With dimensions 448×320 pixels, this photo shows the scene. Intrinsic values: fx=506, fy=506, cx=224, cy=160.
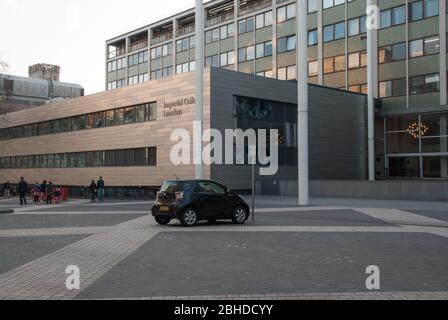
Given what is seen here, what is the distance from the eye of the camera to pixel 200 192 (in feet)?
51.0

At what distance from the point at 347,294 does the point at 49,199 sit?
95.7 ft

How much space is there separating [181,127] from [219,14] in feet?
97.8

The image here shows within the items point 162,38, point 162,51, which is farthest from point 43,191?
point 162,38

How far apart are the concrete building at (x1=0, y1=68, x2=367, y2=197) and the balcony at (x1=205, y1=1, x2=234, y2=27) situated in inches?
824

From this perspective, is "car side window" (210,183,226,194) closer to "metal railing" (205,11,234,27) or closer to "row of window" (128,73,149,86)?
"metal railing" (205,11,234,27)

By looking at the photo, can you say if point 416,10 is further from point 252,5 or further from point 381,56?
point 252,5

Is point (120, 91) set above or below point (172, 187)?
above

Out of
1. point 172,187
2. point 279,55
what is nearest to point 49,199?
point 172,187

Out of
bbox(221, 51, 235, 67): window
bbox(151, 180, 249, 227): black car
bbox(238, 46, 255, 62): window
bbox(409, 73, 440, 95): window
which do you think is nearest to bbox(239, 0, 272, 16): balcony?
bbox(238, 46, 255, 62): window

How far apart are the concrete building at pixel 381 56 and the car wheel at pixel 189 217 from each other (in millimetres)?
28463

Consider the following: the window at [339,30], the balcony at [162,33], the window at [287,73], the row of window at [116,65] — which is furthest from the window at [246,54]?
the row of window at [116,65]

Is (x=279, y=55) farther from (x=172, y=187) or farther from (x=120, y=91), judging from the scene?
(x=172, y=187)

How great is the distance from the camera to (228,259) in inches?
372

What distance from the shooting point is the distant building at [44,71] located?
108562 millimetres
